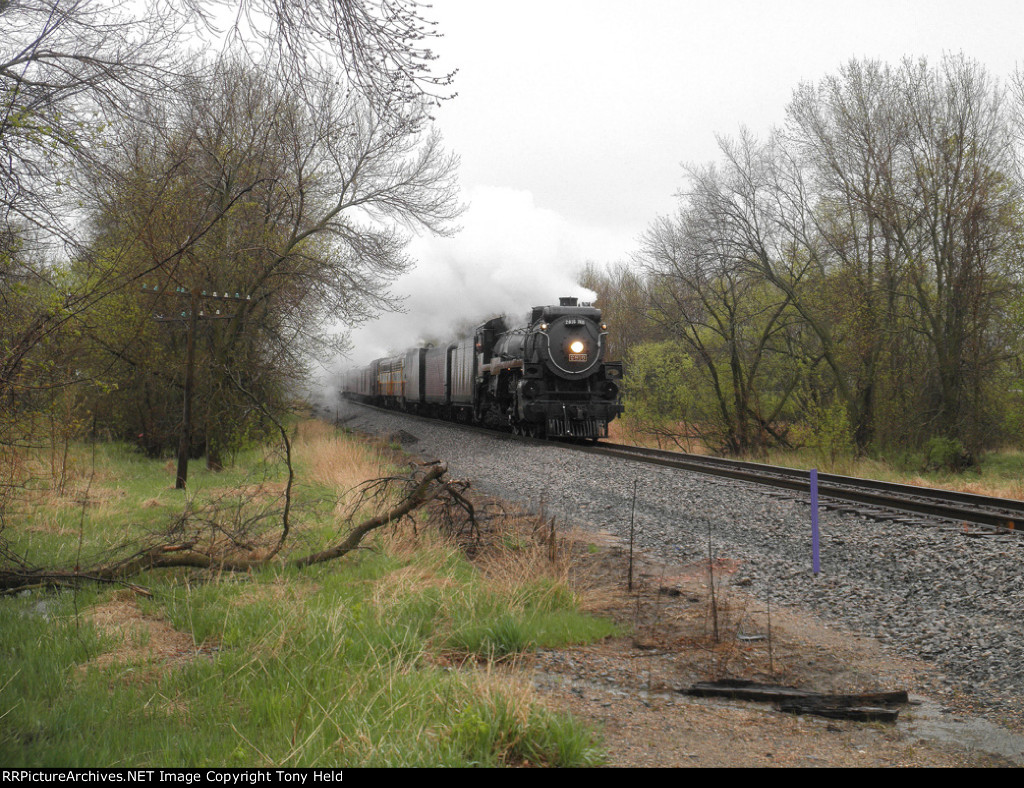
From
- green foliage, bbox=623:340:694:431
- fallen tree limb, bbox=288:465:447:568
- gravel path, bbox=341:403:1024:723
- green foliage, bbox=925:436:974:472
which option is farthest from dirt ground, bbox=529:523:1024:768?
green foliage, bbox=623:340:694:431

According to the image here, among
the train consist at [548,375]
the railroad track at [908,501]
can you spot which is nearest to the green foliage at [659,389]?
the train consist at [548,375]

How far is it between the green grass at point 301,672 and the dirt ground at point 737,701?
33 centimetres

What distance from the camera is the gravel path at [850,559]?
→ 16.7ft

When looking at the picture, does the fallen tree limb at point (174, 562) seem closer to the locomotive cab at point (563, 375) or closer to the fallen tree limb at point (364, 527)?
the fallen tree limb at point (364, 527)

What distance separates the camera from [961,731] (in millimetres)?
3916

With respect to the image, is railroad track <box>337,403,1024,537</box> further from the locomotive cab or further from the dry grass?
the locomotive cab

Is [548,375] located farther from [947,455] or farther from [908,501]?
[908,501]

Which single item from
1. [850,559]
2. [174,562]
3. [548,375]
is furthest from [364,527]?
[548,375]

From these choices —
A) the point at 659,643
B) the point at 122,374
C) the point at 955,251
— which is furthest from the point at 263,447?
the point at 955,251

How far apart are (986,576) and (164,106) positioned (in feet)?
25.0

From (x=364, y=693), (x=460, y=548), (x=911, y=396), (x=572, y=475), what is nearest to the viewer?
(x=364, y=693)

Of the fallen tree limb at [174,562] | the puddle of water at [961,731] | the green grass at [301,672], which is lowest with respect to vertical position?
the puddle of water at [961,731]

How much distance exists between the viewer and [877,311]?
1916cm
